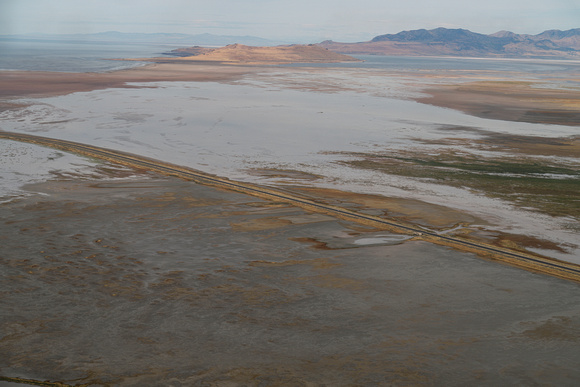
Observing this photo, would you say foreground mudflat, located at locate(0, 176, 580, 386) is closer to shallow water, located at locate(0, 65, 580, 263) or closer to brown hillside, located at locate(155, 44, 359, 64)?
shallow water, located at locate(0, 65, 580, 263)

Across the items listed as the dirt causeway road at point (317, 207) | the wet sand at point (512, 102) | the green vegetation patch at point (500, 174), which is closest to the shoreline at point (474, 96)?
the wet sand at point (512, 102)

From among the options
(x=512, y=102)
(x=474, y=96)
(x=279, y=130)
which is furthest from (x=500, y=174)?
(x=474, y=96)

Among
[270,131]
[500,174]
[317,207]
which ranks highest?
[270,131]

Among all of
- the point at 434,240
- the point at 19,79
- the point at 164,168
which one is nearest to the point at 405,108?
the point at 164,168

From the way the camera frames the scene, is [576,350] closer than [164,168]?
Yes

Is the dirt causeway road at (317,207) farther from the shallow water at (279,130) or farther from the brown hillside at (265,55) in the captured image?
the brown hillside at (265,55)

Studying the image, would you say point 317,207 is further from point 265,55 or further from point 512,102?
point 265,55

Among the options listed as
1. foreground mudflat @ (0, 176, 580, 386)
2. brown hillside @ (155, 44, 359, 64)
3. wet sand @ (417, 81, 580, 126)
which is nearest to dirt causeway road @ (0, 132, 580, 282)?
foreground mudflat @ (0, 176, 580, 386)

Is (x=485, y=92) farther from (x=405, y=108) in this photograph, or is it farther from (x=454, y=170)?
(x=454, y=170)
